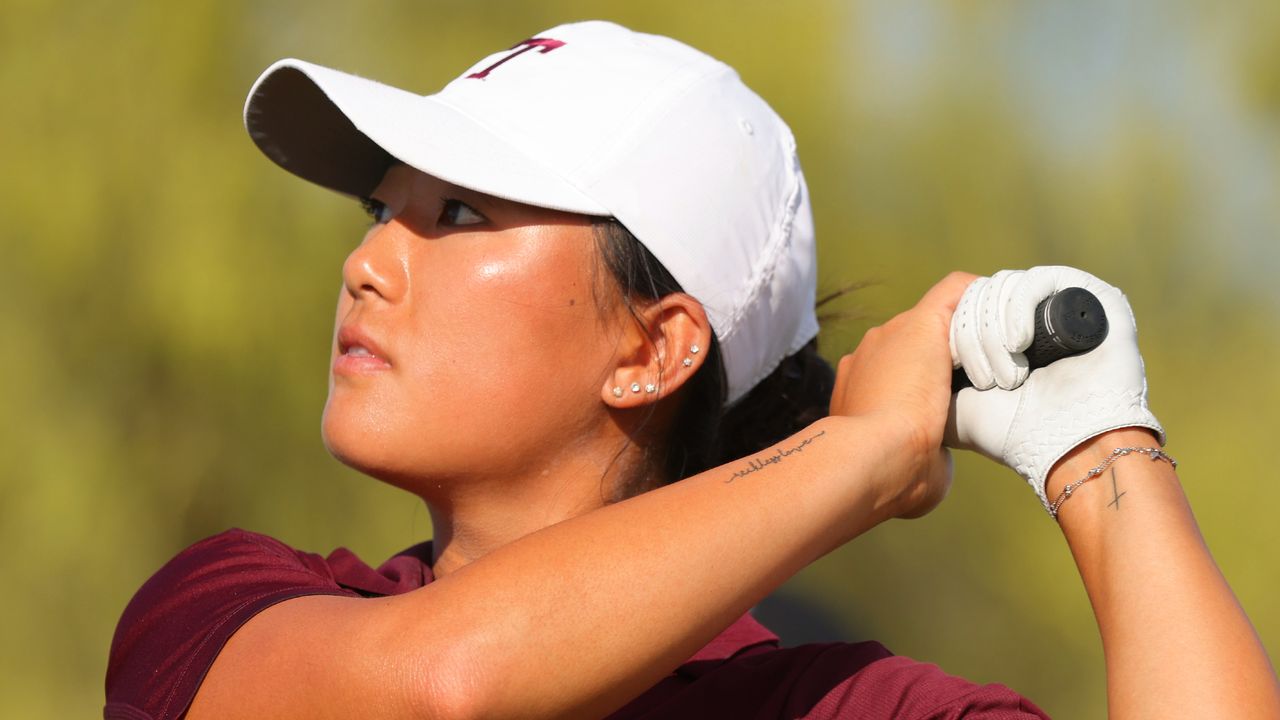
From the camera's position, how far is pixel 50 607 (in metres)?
2.59

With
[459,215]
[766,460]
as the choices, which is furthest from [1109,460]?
[459,215]

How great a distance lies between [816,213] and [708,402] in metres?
1.09

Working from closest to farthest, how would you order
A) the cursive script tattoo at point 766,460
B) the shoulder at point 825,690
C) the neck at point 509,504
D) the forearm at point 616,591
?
the forearm at point 616,591 → the cursive script tattoo at point 766,460 → the shoulder at point 825,690 → the neck at point 509,504

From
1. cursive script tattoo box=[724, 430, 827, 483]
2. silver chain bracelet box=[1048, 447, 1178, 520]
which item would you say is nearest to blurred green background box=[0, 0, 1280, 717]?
silver chain bracelet box=[1048, 447, 1178, 520]

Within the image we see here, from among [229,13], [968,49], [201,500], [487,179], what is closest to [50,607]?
[201,500]

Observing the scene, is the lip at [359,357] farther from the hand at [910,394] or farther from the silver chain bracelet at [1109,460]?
the silver chain bracelet at [1109,460]

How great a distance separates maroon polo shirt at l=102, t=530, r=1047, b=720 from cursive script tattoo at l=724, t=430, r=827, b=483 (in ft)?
1.04

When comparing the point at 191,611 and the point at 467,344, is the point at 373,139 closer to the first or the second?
the point at 467,344

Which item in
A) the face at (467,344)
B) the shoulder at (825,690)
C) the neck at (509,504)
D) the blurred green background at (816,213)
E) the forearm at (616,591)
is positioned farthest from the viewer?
the blurred green background at (816,213)

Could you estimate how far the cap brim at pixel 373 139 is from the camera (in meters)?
1.54

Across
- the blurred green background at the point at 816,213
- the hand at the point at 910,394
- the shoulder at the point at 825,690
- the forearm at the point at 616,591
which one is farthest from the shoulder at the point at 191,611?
the blurred green background at the point at 816,213

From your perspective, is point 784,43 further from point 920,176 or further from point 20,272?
point 20,272

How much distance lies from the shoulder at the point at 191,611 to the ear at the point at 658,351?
430 millimetres

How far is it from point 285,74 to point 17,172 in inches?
49.2
